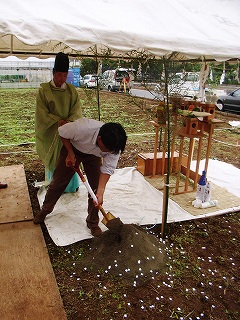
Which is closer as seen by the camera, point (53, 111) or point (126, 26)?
point (126, 26)

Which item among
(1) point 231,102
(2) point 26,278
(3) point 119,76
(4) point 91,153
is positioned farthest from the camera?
(1) point 231,102

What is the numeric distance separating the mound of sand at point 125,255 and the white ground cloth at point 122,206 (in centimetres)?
30

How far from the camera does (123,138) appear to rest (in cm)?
187

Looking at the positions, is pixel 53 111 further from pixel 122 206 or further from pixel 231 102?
pixel 231 102

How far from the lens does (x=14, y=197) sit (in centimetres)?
327

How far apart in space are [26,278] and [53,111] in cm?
156

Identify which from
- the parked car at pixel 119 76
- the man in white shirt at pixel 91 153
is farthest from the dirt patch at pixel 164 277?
the parked car at pixel 119 76

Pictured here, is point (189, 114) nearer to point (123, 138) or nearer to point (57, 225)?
point (123, 138)

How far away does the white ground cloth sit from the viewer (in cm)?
269

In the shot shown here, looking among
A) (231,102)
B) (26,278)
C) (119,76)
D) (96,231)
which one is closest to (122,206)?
(96,231)

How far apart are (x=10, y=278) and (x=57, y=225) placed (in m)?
0.76

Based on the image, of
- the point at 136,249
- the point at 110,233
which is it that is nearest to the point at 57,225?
the point at 110,233

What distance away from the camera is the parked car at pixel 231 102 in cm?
1029

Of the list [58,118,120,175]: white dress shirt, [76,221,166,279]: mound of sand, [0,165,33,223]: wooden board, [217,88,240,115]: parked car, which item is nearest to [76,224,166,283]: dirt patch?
[76,221,166,279]: mound of sand
